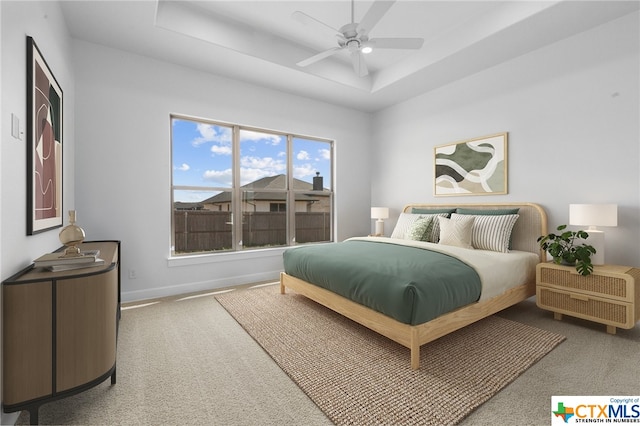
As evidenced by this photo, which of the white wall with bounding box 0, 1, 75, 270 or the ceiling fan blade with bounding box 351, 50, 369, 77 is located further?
the ceiling fan blade with bounding box 351, 50, 369, 77

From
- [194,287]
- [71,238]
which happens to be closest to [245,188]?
[194,287]

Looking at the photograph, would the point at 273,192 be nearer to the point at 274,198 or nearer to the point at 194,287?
the point at 274,198

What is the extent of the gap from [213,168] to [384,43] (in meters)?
2.63

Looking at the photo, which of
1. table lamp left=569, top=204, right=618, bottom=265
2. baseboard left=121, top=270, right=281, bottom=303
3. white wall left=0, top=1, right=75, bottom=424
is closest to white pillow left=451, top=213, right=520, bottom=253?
table lamp left=569, top=204, right=618, bottom=265

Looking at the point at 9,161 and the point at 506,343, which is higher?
the point at 9,161

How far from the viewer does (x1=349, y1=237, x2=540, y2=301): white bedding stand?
8.06 ft

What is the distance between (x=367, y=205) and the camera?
5480mm

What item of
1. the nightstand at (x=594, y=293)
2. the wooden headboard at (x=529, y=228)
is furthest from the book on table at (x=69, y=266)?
the wooden headboard at (x=529, y=228)

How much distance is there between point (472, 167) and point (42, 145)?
4362mm

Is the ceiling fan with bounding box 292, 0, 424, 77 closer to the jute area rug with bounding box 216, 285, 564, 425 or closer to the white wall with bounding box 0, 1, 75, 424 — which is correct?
the white wall with bounding box 0, 1, 75, 424

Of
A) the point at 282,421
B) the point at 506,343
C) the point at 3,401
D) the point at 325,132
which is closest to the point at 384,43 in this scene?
the point at 325,132

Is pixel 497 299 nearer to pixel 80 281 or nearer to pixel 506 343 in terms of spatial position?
pixel 506 343

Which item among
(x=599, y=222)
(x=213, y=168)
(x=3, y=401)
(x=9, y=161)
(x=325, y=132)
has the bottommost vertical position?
(x=3, y=401)

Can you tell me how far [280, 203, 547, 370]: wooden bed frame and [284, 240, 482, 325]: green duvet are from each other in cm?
6
